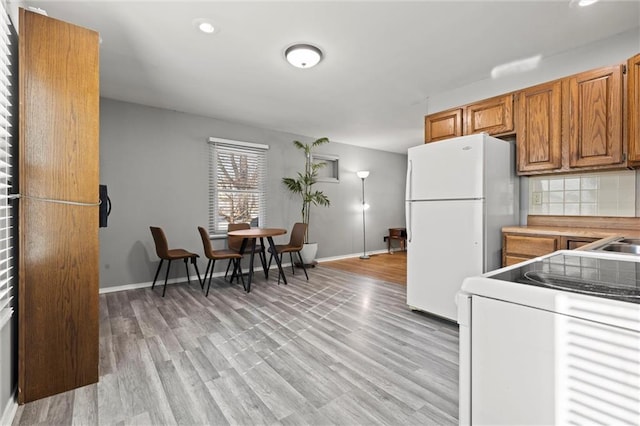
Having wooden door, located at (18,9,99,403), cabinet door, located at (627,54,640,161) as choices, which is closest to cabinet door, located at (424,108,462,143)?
cabinet door, located at (627,54,640,161)

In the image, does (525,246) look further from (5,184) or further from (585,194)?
(5,184)

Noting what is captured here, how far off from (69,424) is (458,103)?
4.24 meters

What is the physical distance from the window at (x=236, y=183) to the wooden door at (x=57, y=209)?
108 inches

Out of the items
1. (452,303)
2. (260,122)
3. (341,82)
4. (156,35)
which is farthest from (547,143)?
(260,122)

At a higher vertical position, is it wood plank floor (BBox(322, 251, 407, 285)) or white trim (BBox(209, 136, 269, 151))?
white trim (BBox(209, 136, 269, 151))

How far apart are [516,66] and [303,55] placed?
2.13 metres

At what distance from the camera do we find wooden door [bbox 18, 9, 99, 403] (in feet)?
5.31

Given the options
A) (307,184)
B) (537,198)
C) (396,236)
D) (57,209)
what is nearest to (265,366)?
(57,209)

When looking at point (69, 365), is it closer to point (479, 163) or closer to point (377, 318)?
point (377, 318)

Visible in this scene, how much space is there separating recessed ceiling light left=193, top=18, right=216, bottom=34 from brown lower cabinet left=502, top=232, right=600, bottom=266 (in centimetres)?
301

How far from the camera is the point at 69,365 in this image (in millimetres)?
1741

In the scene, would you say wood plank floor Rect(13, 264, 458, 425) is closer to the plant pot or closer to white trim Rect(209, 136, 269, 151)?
the plant pot

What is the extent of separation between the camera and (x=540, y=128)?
2607 millimetres

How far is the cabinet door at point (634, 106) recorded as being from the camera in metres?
1.96
